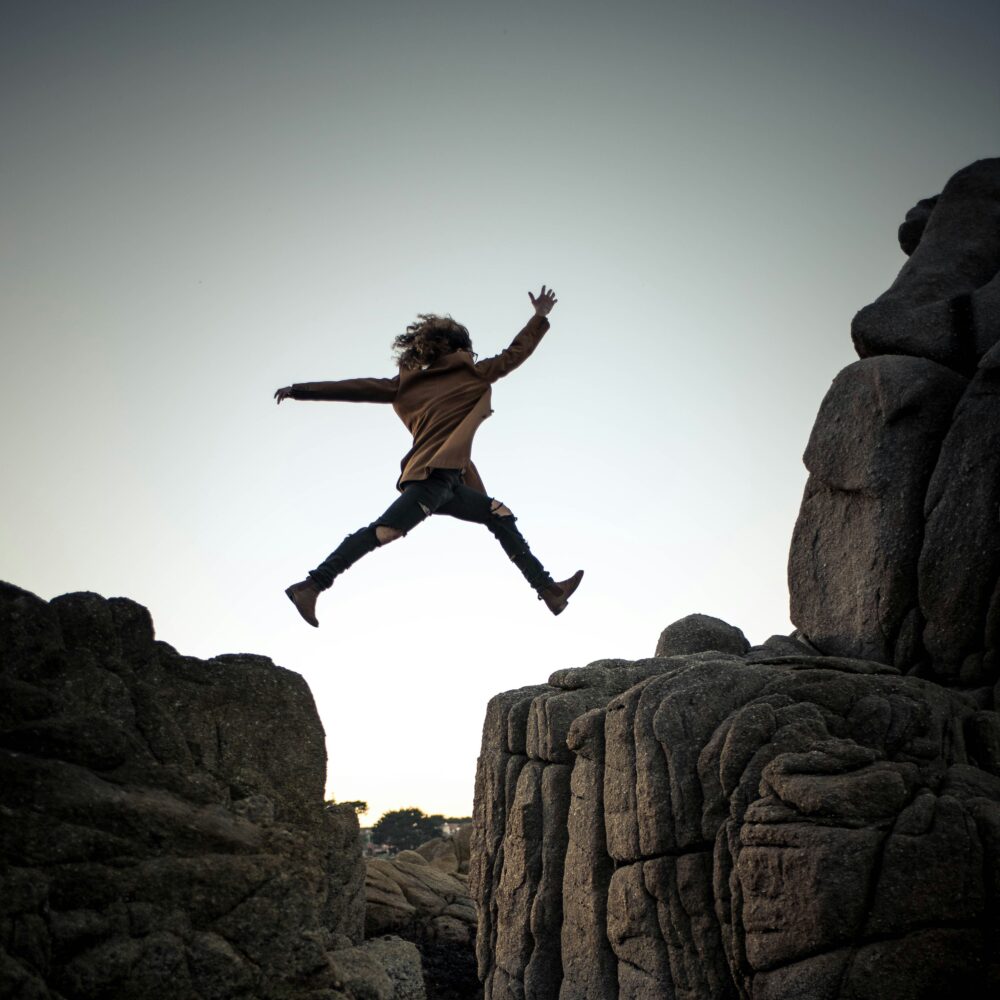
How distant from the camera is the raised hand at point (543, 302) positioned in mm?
11727

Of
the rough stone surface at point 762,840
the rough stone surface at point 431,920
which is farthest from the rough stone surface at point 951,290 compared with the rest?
the rough stone surface at point 431,920

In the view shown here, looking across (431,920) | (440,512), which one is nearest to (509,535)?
(440,512)

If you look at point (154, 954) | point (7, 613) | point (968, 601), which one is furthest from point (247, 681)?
point (968, 601)

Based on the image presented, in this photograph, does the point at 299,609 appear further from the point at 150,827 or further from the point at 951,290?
the point at 951,290

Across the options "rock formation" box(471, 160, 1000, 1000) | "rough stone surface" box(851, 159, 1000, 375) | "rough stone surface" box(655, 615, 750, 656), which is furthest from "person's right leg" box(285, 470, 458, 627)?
"rough stone surface" box(851, 159, 1000, 375)

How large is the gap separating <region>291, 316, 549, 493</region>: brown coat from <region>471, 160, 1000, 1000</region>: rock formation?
388cm

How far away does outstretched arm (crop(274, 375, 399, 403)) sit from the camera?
36.0 feet

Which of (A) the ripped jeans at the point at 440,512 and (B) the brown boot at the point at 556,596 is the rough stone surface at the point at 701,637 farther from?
(A) the ripped jeans at the point at 440,512

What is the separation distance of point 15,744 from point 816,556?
12.8 metres

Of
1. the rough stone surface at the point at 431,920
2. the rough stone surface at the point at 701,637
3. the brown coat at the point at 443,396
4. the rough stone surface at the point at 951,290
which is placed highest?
the rough stone surface at the point at 951,290

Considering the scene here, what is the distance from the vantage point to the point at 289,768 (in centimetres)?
729

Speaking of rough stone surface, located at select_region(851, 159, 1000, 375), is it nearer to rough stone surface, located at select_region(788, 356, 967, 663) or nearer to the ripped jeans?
rough stone surface, located at select_region(788, 356, 967, 663)

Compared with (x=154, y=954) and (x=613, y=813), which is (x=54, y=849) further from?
(x=613, y=813)

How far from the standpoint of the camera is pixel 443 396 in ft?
37.4
